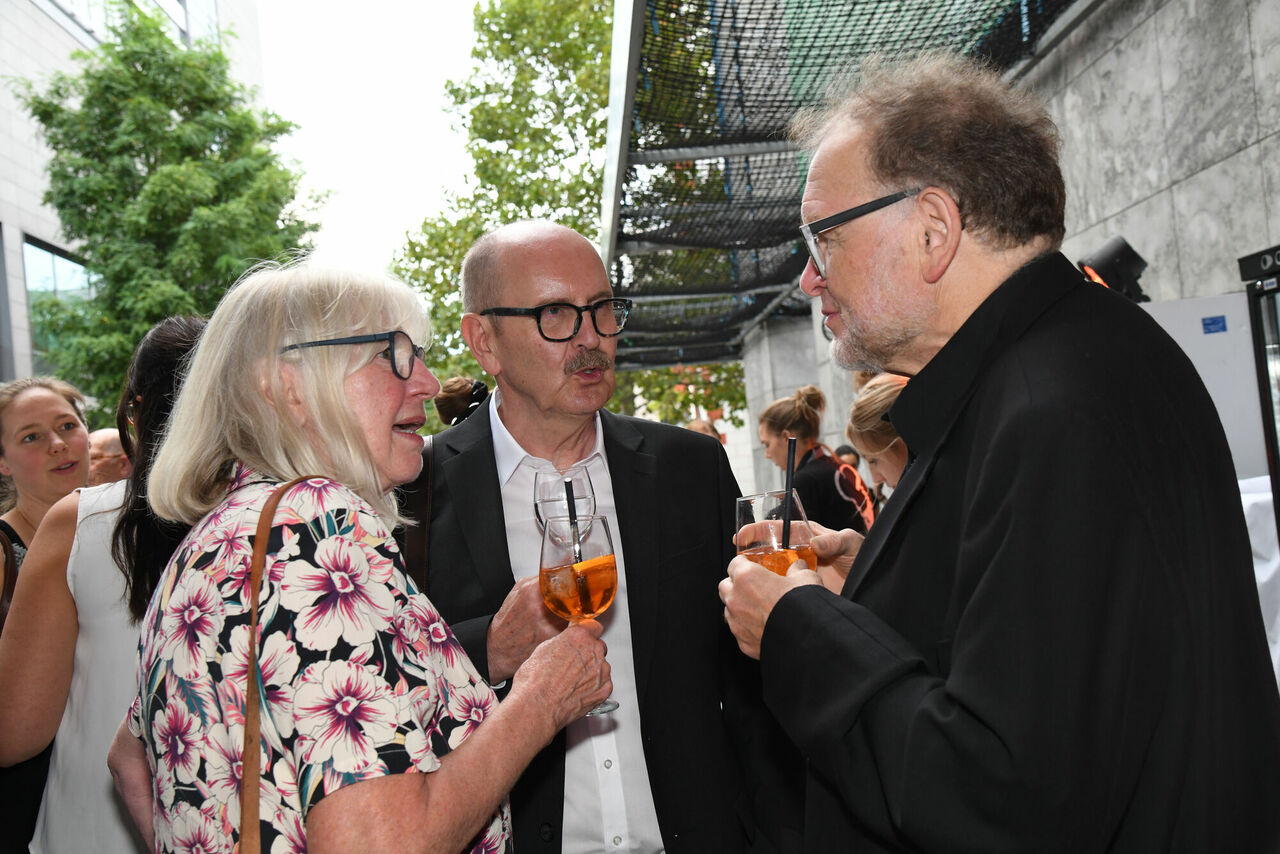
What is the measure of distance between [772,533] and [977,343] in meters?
0.63

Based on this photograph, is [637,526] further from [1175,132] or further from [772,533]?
[1175,132]

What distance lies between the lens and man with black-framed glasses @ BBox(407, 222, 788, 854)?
245cm

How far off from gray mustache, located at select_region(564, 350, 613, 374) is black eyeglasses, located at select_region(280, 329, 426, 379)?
3.19 ft

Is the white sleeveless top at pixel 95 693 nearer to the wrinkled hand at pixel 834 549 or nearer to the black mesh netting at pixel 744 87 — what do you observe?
the wrinkled hand at pixel 834 549

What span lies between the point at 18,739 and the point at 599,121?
20.1 meters

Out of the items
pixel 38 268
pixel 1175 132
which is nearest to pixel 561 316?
pixel 1175 132

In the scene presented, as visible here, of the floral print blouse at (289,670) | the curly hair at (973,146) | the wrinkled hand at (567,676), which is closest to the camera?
the floral print blouse at (289,670)

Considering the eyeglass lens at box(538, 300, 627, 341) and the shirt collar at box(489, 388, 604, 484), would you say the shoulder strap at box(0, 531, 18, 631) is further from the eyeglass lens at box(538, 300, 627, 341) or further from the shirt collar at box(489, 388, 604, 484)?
the eyeglass lens at box(538, 300, 627, 341)

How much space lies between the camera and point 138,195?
2103 centimetres

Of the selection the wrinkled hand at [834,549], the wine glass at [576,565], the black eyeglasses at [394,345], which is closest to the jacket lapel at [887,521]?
the wrinkled hand at [834,549]

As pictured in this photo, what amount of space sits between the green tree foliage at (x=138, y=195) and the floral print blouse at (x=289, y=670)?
2069 centimetres

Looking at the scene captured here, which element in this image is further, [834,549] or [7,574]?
[7,574]

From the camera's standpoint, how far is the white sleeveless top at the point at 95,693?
2.73m

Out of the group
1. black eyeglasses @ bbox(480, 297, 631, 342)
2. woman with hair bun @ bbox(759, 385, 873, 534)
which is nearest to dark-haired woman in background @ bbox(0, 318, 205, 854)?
black eyeglasses @ bbox(480, 297, 631, 342)
